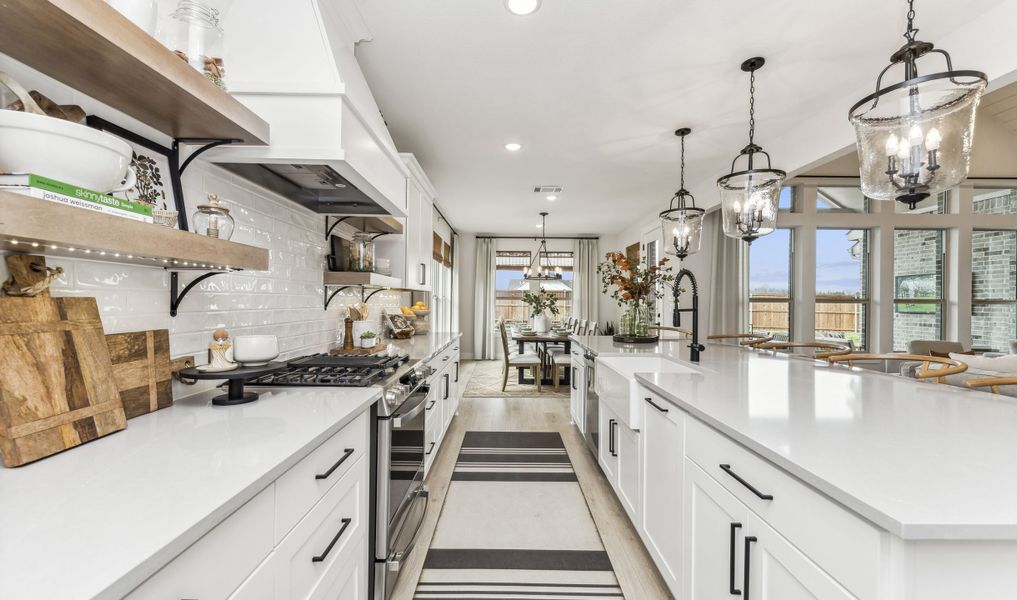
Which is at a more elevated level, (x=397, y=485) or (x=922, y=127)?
(x=922, y=127)

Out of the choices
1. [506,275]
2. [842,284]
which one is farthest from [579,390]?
[506,275]

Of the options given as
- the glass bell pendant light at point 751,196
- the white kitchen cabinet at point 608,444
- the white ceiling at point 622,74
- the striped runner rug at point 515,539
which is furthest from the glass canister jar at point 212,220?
the glass bell pendant light at point 751,196

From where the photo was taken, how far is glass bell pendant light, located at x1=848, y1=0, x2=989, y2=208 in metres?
1.26

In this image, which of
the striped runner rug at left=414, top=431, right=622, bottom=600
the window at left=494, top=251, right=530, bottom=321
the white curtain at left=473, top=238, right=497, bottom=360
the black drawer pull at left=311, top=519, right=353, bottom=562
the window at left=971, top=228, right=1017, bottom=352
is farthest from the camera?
the window at left=494, top=251, right=530, bottom=321

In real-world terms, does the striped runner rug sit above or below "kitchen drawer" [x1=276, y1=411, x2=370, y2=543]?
below

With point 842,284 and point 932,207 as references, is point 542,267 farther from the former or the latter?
point 932,207

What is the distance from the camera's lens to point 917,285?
467cm

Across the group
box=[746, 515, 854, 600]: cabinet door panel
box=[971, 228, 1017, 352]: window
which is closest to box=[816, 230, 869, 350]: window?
box=[971, 228, 1017, 352]: window

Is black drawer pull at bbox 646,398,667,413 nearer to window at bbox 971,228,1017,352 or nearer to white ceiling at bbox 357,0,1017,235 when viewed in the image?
white ceiling at bbox 357,0,1017,235

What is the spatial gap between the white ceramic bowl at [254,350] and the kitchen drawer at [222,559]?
1.98 ft

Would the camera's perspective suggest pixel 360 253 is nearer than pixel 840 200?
Yes

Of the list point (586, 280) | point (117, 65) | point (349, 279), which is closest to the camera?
point (117, 65)

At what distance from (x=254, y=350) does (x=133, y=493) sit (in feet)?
2.21

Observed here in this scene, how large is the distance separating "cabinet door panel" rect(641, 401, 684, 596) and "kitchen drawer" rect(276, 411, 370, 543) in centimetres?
113
